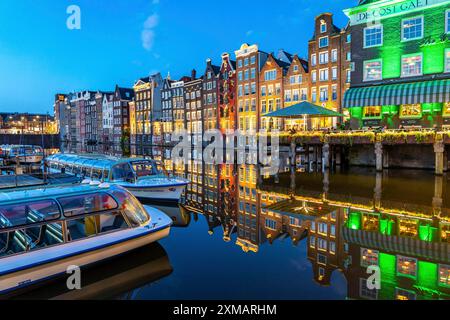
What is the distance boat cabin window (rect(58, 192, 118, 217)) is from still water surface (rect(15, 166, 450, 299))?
5.64 ft

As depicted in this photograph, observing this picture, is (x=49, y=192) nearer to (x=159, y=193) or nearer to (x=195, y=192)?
(x=159, y=193)

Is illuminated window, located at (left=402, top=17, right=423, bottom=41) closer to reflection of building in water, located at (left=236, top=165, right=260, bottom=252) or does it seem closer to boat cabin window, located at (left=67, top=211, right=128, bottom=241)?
reflection of building in water, located at (left=236, top=165, right=260, bottom=252)

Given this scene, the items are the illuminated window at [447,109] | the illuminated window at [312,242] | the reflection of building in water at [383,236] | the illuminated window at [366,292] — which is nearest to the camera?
the illuminated window at [366,292]

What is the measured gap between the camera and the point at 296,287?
8547mm

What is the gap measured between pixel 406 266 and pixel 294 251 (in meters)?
3.33

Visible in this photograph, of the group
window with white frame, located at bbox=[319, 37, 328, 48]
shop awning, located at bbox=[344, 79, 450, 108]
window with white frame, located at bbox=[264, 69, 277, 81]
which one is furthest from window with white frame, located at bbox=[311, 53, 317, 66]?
shop awning, located at bbox=[344, 79, 450, 108]

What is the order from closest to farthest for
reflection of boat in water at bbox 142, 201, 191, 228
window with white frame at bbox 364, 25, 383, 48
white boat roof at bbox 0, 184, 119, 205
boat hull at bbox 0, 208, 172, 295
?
boat hull at bbox 0, 208, 172, 295 < white boat roof at bbox 0, 184, 119, 205 < reflection of boat in water at bbox 142, 201, 191, 228 < window with white frame at bbox 364, 25, 383, 48

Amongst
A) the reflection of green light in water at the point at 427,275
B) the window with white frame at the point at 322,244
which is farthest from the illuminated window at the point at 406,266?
the window with white frame at the point at 322,244

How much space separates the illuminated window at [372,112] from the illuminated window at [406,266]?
29107mm

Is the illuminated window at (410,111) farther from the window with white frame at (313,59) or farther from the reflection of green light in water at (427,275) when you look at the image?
the reflection of green light in water at (427,275)

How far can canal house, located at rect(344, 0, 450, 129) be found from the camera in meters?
31.7

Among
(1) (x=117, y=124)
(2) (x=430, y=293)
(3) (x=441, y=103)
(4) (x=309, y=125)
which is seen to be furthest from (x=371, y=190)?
(1) (x=117, y=124)

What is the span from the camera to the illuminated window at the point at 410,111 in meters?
33.3

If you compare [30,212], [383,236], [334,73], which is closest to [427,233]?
[383,236]
